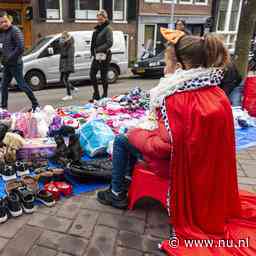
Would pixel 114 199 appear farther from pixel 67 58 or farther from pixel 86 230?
pixel 67 58

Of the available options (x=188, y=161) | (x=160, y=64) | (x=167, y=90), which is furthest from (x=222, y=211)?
(x=160, y=64)

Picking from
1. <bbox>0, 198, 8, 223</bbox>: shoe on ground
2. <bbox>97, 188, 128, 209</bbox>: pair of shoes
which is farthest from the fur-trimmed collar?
<bbox>0, 198, 8, 223</bbox>: shoe on ground

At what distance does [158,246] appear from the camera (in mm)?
2141

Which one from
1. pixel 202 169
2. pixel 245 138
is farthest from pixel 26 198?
pixel 245 138

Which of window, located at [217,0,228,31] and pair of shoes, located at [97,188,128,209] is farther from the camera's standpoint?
window, located at [217,0,228,31]

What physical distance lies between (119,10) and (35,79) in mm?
8676

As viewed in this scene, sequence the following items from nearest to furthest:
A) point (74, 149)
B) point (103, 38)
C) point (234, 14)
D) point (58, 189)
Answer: point (58, 189) → point (74, 149) → point (103, 38) → point (234, 14)

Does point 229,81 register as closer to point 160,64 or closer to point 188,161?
point 188,161

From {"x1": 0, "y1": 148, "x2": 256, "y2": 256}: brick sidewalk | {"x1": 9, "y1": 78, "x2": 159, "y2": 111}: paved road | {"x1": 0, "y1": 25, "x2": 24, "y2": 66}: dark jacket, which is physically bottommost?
{"x1": 9, "y1": 78, "x2": 159, "y2": 111}: paved road

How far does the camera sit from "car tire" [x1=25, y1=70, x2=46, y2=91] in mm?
8938

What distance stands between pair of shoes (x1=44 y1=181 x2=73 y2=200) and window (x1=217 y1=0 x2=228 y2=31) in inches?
890

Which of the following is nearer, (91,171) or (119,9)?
(91,171)

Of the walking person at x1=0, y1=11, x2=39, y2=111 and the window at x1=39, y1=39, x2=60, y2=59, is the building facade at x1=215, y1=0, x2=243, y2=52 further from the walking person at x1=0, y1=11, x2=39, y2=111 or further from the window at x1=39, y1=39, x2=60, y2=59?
the walking person at x1=0, y1=11, x2=39, y2=111

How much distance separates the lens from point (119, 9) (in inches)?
627
